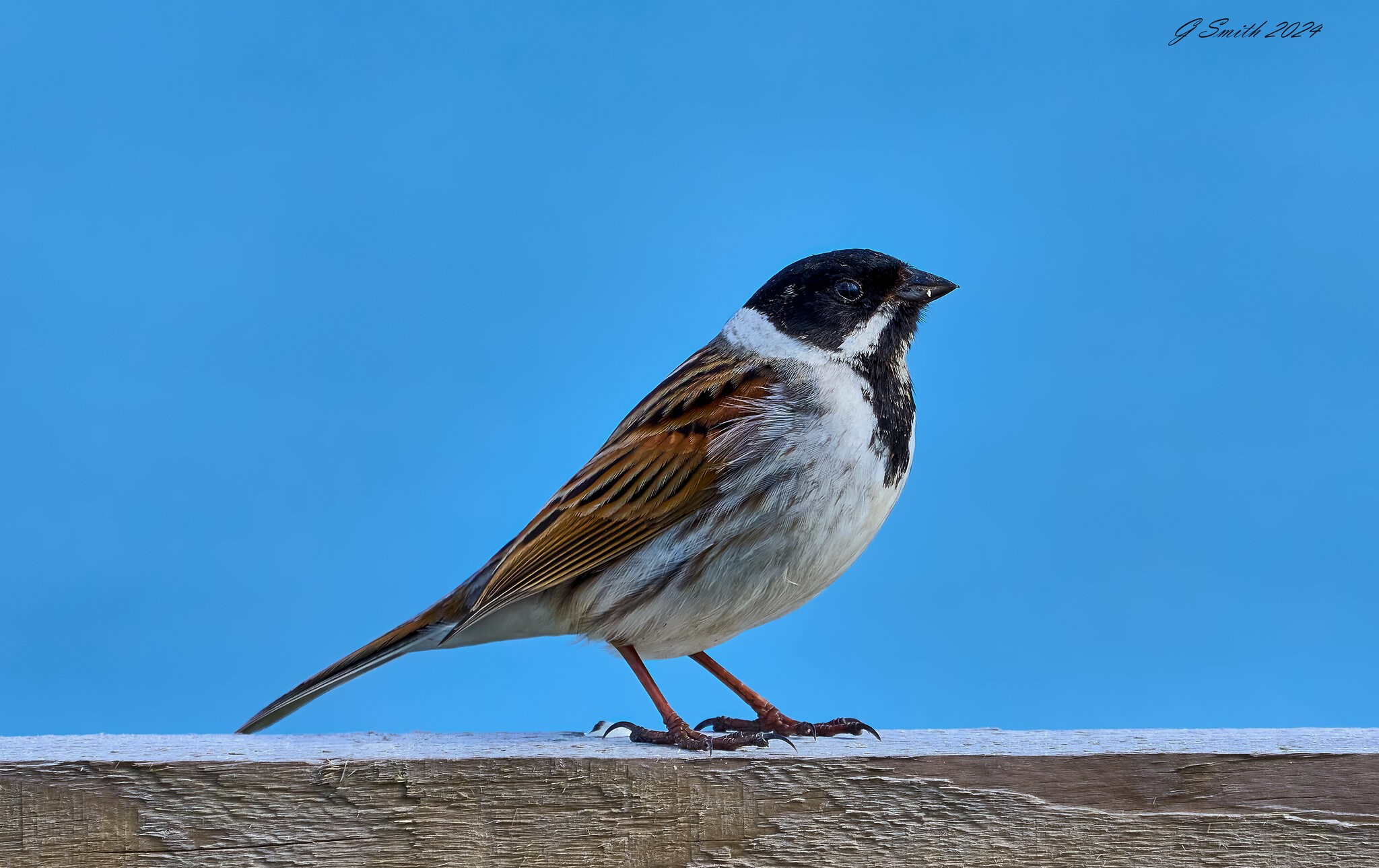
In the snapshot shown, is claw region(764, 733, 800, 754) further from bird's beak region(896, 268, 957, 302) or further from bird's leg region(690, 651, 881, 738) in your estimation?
bird's beak region(896, 268, 957, 302)

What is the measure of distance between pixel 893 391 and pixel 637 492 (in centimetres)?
64

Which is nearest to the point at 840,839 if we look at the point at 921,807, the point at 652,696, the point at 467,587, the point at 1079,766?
the point at 921,807

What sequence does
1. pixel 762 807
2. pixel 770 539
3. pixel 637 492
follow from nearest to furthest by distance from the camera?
1. pixel 762 807
2. pixel 770 539
3. pixel 637 492

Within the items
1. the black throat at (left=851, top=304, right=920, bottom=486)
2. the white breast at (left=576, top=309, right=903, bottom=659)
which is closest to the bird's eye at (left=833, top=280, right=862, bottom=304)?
the black throat at (left=851, top=304, right=920, bottom=486)

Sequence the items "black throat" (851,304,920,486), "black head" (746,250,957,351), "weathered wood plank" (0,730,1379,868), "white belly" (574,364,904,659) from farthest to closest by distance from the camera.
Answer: "black head" (746,250,957,351) → "black throat" (851,304,920,486) → "white belly" (574,364,904,659) → "weathered wood plank" (0,730,1379,868)

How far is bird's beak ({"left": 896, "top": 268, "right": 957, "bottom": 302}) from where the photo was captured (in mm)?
3176

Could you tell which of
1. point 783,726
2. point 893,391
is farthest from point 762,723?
point 893,391

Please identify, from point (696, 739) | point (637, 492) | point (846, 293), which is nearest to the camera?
point (696, 739)

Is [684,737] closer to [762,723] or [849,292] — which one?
[762,723]

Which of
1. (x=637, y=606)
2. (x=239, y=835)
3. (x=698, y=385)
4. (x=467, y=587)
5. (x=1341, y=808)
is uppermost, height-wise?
(x=698, y=385)

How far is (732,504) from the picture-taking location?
2908mm

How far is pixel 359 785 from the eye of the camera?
7.09 feet

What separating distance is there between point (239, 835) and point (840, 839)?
989 mm

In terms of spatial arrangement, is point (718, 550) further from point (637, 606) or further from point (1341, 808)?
point (1341, 808)
